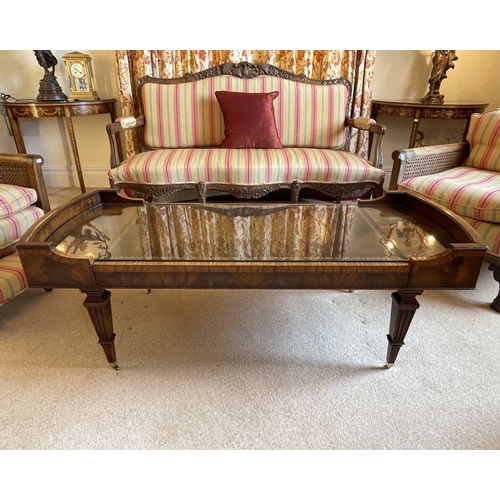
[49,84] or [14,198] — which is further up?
[49,84]

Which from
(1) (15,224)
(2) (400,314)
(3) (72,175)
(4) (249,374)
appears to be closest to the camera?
(2) (400,314)

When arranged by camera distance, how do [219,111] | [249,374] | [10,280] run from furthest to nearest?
1. [219,111]
2. [10,280]
3. [249,374]

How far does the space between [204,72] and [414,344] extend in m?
2.28

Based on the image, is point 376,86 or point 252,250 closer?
point 252,250

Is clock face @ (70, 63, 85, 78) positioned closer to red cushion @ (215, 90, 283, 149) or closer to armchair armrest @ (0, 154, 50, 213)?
red cushion @ (215, 90, 283, 149)

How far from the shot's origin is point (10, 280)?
1.48 m

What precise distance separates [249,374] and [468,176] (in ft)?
5.50

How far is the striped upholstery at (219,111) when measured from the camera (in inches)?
102

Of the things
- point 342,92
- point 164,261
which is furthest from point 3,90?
point 164,261

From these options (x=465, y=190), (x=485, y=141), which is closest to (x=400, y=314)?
(x=465, y=190)

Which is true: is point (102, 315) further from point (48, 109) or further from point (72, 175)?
point (72, 175)

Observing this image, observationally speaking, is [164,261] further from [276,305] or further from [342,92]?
[342,92]
